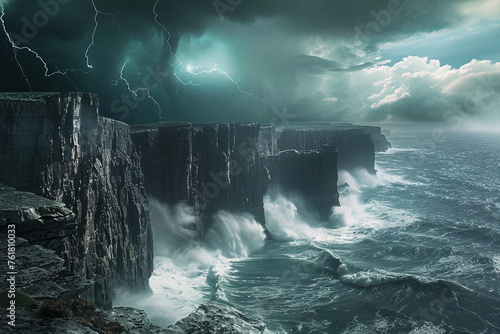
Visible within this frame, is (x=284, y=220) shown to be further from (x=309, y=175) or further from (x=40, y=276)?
(x=40, y=276)

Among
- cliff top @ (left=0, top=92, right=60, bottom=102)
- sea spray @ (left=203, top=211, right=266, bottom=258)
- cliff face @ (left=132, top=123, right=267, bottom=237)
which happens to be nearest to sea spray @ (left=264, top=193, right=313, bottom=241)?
cliff face @ (left=132, top=123, right=267, bottom=237)

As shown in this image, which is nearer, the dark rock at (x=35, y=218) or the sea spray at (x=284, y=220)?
the dark rock at (x=35, y=218)

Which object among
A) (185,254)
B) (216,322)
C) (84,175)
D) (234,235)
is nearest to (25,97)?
(84,175)

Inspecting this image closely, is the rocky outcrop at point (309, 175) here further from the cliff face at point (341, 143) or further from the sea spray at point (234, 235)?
the cliff face at point (341, 143)

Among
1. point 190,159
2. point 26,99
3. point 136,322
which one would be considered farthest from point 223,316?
point 190,159

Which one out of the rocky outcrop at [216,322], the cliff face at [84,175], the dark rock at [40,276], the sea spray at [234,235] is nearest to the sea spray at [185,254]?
the sea spray at [234,235]

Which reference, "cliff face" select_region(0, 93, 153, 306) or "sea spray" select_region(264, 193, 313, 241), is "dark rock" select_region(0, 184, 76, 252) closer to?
"cliff face" select_region(0, 93, 153, 306)
